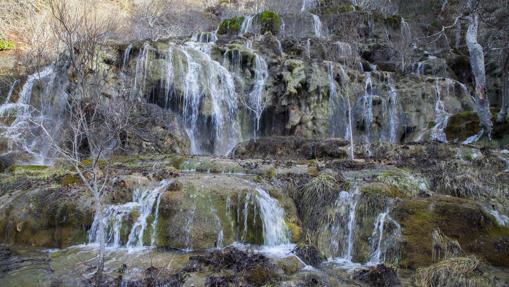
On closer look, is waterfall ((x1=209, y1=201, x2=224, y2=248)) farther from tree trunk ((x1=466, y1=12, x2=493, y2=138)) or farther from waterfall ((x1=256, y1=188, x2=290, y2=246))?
tree trunk ((x1=466, y1=12, x2=493, y2=138))

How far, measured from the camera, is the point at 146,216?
311 inches

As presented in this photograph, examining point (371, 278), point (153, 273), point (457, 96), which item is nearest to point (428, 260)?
point (371, 278)

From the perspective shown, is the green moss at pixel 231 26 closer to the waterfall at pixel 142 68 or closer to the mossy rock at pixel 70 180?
the waterfall at pixel 142 68

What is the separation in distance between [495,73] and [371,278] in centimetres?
2081

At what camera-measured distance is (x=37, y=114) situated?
59.0ft

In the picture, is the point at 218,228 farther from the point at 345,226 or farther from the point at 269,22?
the point at 269,22

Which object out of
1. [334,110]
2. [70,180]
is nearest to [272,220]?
[70,180]

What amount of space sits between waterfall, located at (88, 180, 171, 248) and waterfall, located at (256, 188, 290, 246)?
2.21m

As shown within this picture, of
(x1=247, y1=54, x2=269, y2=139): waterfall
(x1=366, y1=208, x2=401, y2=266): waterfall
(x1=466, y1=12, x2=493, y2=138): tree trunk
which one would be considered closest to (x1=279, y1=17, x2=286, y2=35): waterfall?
(x1=247, y1=54, x2=269, y2=139): waterfall

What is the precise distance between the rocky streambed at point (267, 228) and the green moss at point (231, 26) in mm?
21613

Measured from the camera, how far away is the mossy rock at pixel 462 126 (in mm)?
15320

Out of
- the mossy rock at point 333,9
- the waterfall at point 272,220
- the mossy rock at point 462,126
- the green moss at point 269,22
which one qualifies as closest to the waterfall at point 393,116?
the mossy rock at point 462,126

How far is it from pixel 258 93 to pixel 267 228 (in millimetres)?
11841

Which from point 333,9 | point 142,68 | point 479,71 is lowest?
point 479,71
